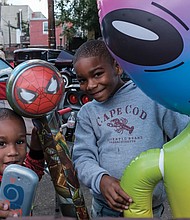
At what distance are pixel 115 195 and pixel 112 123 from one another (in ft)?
1.07

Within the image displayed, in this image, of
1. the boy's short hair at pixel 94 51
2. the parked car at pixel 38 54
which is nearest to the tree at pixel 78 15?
the parked car at pixel 38 54

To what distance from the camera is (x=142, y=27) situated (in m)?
1.14

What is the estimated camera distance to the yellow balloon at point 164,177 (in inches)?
48.3

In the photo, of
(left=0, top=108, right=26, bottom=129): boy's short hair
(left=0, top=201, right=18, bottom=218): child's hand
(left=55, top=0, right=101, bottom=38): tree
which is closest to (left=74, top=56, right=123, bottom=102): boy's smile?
(left=0, top=108, right=26, bottom=129): boy's short hair

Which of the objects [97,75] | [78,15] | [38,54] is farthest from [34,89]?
[78,15]

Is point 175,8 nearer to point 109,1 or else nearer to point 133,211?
point 109,1

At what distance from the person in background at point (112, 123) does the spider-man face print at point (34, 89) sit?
20 cm

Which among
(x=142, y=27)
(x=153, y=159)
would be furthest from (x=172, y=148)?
Answer: (x=142, y=27)

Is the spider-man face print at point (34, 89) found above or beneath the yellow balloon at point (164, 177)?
above

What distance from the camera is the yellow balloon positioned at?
123 centimetres

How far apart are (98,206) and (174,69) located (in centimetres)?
79

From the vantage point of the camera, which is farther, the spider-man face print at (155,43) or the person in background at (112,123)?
the person in background at (112,123)

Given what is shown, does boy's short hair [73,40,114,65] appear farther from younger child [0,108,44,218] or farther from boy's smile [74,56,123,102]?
younger child [0,108,44,218]

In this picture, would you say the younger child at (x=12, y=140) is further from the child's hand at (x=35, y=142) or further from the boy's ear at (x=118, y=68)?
the boy's ear at (x=118, y=68)
